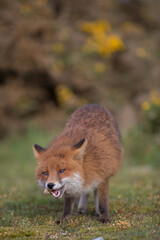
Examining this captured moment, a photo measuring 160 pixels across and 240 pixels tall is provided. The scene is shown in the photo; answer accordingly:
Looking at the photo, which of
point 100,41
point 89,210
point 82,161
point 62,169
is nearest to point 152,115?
point 89,210

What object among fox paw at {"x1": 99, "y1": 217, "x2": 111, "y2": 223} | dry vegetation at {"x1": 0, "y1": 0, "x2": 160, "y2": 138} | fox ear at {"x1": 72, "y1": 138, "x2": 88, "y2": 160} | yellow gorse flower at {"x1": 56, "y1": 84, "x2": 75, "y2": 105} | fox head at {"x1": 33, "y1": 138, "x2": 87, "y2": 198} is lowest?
fox paw at {"x1": 99, "y1": 217, "x2": 111, "y2": 223}

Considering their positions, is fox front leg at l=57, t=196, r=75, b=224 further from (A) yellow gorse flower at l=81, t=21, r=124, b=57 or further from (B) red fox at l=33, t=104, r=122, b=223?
(A) yellow gorse flower at l=81, t=21, r=124, b=57

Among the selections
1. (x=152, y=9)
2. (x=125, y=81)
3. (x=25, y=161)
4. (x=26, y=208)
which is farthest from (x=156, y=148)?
(x=152, y=9)

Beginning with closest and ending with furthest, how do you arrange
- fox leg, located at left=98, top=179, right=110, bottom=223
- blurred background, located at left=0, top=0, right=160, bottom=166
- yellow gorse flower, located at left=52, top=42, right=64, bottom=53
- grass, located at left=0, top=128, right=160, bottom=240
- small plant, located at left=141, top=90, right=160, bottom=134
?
grass, located at left=0, top=128, right=160, bottom=240 → fox leg, located at left=98, top=179, right=110, bottom=223 → small plant, located at left=141, top=90, right=160, bottom=134 → blurred background, located at left=0, top=0, right=160, bottom=166 → yellow gorse flower, located at left=52, top=42, right=64, bottom=53

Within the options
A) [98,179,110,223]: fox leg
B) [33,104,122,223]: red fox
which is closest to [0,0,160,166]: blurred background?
Result: [33,104,122,223]: red fox

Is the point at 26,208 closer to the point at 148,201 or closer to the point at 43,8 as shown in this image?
the point at 148,201

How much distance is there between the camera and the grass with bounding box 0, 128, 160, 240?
457cm

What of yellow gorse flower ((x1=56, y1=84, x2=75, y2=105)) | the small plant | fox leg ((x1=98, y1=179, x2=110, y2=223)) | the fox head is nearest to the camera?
the fox head

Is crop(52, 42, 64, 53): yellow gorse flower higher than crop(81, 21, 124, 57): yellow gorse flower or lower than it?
lower

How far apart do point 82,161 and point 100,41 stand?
1369 centimetres

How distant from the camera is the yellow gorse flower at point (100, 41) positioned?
18.1m

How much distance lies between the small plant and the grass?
3.64ft

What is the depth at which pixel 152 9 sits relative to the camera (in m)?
23.2

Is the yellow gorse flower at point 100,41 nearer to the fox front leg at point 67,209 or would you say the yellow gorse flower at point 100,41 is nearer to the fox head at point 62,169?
the fox front leg at point 67,209
